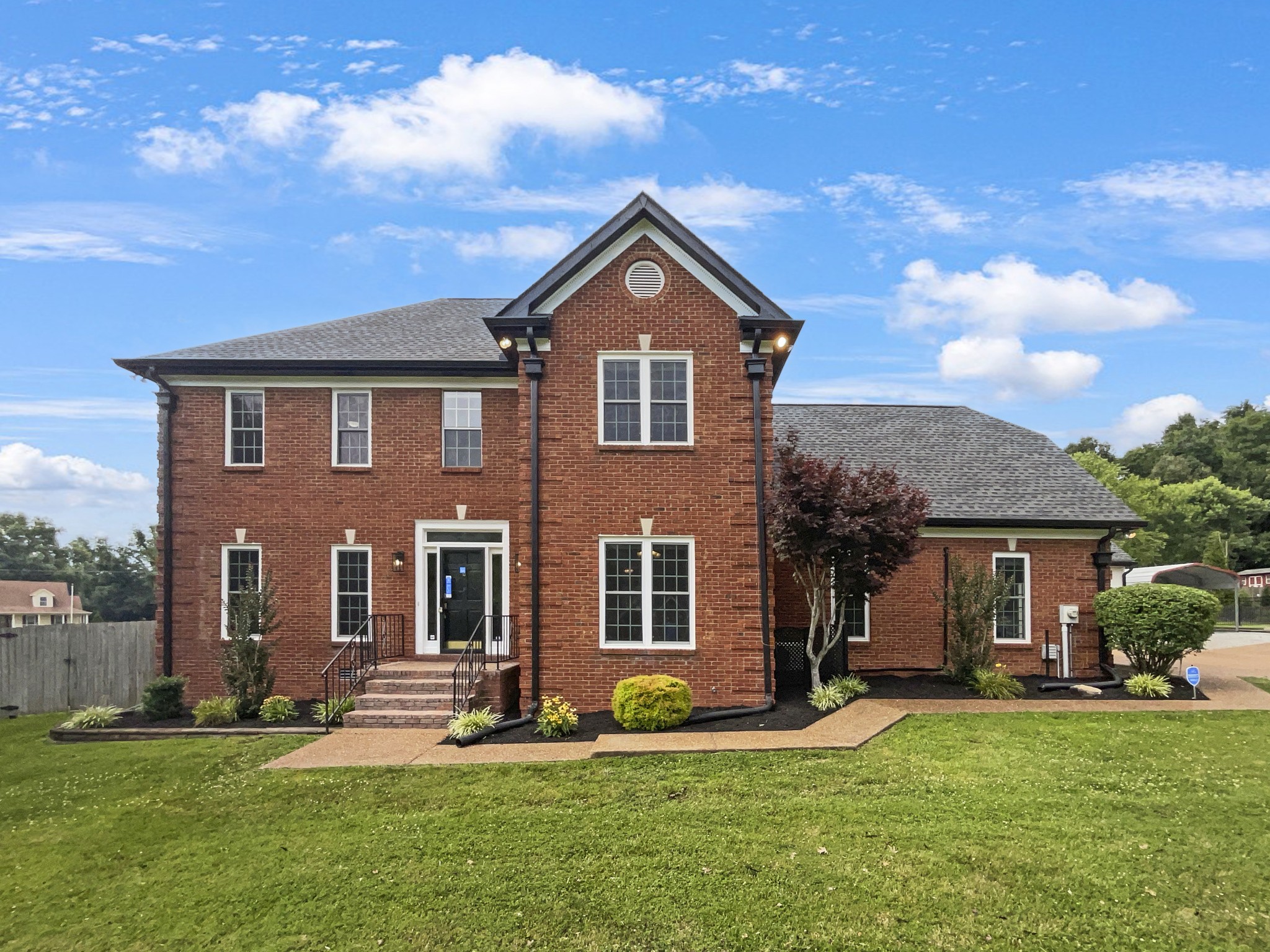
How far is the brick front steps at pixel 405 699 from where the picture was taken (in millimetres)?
11727

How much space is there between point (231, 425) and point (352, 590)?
387 centimetres

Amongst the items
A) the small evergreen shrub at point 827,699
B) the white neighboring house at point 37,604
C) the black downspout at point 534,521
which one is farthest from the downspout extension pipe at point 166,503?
the white neighboring house at point 37,604

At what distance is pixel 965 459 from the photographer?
57.4 ft

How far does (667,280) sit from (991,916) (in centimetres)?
966

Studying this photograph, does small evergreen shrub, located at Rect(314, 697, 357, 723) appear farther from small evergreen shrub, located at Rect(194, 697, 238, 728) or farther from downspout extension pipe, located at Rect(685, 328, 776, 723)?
downspout extension pipe, located at Rect(685, 328, 776, 723)

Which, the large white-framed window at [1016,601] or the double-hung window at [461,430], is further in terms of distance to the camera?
the large white-framed window at [1016,601]

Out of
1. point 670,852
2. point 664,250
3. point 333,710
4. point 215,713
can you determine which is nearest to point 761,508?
point 664,250

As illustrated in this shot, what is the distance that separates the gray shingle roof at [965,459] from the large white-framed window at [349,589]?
30.5 feet

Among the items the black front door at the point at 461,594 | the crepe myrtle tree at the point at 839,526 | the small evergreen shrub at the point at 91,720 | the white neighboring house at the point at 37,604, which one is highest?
the crepe myrtle tree at the point at 839,526

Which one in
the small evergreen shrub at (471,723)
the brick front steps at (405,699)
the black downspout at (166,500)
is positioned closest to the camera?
the small evergreen shrub at (471,723)

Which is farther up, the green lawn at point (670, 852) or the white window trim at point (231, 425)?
the white window trim at point (231, 425)

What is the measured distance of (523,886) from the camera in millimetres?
6367

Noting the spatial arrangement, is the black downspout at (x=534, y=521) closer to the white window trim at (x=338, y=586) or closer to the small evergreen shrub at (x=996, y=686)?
the white window trim at (x=338, y=586)

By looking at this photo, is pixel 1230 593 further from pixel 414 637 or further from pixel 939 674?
pixel 414 637
